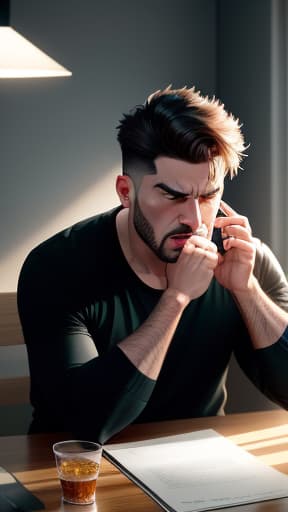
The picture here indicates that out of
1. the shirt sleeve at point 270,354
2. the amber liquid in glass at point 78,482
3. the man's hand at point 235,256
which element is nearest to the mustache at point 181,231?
the man's hand at point 235,256

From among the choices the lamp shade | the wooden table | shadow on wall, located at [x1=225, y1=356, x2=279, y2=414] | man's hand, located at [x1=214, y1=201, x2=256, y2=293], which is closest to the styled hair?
man's hand, located at [x1=214, y1=201, x2=256, y2=293]

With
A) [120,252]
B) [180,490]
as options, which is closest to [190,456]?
[180,490]

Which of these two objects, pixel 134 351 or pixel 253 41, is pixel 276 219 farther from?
pixel 134 351

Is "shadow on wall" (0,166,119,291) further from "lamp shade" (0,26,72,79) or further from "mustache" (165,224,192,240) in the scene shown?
"lamp shade" (0,26,72,79)

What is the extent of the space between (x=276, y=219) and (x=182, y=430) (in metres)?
1.14

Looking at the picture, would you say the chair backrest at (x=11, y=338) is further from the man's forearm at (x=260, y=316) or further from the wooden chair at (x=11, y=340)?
the man's forearm at (x=260, y=316)

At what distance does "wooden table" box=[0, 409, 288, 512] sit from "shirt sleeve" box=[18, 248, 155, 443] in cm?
5

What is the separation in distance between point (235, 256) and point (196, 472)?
0.55 meters

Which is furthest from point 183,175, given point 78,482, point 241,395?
point 241,395

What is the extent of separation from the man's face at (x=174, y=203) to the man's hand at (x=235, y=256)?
0.20 ft

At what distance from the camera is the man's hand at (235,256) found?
1686 millimetres

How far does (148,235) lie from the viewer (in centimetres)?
167

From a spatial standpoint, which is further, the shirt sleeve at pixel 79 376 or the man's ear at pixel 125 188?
the man's ear at pixel 125 188

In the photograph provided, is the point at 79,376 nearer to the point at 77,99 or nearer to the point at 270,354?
the point at 270,354
